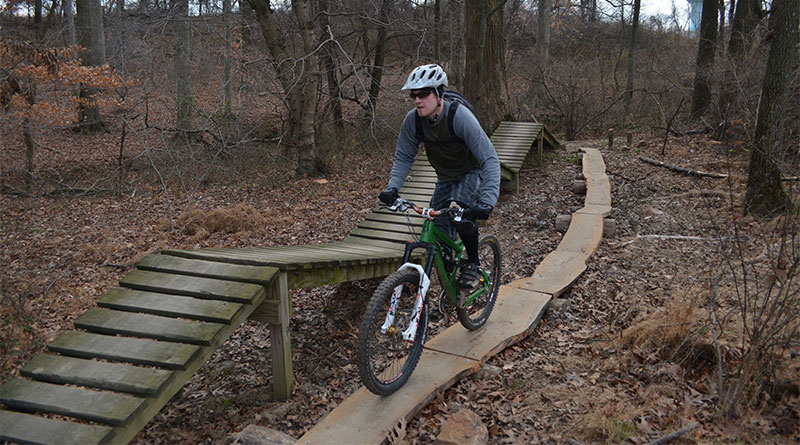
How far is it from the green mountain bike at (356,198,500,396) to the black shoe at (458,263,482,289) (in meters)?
0.04

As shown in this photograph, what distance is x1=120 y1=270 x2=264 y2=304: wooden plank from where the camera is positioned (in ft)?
11.4

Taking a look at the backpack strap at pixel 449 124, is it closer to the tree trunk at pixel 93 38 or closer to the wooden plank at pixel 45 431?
the wooden plank at pixel 45 431

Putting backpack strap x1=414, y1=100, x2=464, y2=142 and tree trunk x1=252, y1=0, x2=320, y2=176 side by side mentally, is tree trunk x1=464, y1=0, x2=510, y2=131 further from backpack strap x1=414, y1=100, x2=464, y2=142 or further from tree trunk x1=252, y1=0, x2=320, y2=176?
backpack strap x1=414, y1=100, x2=464, y2=142

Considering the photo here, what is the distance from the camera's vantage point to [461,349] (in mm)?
4207

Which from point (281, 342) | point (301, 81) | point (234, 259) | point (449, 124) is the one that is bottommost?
point (281, 342)

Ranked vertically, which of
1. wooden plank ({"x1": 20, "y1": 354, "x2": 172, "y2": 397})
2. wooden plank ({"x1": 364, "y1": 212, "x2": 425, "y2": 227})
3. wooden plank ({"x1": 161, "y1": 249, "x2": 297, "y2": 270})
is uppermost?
wooden plank ({"x1": 161, "y1": 249, "x2": 297, "y2": 270})

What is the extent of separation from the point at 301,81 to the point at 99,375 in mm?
9102

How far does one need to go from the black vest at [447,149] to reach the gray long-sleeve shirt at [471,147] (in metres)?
0.03

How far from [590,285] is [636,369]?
1.85m

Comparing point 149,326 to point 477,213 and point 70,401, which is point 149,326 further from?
point 477,213

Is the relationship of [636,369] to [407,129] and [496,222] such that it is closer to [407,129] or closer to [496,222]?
[407,129]

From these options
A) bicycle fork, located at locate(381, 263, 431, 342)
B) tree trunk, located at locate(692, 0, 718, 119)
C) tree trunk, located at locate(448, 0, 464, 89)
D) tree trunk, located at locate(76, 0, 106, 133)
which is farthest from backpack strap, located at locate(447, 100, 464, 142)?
tree trunk, located at locate(76, 0, 106, 133)

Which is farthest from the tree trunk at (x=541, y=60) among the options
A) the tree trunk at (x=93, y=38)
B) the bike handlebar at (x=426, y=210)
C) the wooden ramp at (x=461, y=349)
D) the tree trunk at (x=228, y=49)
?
the bike handlebar at (x=426, y=210)

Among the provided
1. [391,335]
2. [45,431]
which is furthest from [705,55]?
[45,431]
